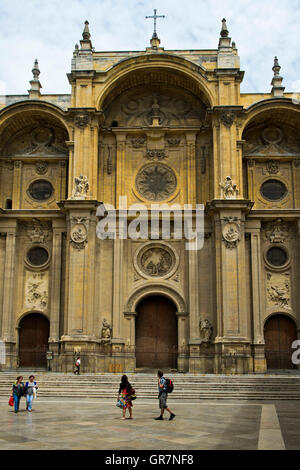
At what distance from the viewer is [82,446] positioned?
10.7 metres

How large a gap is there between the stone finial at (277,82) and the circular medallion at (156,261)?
35.5 ft

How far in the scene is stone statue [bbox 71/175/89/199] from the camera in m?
30.5

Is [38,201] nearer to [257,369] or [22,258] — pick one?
[22,258]

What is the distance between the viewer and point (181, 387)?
23.3m

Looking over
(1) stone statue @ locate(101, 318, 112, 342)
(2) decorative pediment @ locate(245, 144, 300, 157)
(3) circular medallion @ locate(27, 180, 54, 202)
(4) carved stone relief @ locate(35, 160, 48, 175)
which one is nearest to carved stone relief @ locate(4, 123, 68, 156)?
(4) carved stone relief @ locate(35, 160, 48, 175)

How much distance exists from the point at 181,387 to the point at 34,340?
37.6 ft

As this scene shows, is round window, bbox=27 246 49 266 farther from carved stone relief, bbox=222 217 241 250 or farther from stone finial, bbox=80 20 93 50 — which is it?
stone finial, bbox=80 20 93 50

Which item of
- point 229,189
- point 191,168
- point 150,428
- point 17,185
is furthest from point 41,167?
point 150,428

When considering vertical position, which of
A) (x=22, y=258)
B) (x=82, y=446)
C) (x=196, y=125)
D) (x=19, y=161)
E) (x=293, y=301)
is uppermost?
(x=196, y=125)

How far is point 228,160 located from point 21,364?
1565 centimetres

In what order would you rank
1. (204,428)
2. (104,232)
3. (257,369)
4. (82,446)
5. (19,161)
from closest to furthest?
1. (82,446)
2. (204,428)
3. (257,369)
4. (104,232)
5. (19,161)

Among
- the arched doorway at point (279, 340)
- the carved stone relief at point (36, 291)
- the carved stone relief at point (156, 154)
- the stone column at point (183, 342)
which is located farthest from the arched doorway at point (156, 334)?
the carved stone relief at point (156, 154)

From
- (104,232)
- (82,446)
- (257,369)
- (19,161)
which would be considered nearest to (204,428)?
(82,446)

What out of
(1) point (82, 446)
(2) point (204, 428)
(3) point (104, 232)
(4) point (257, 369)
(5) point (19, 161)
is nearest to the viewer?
(1) point (82, 446)
